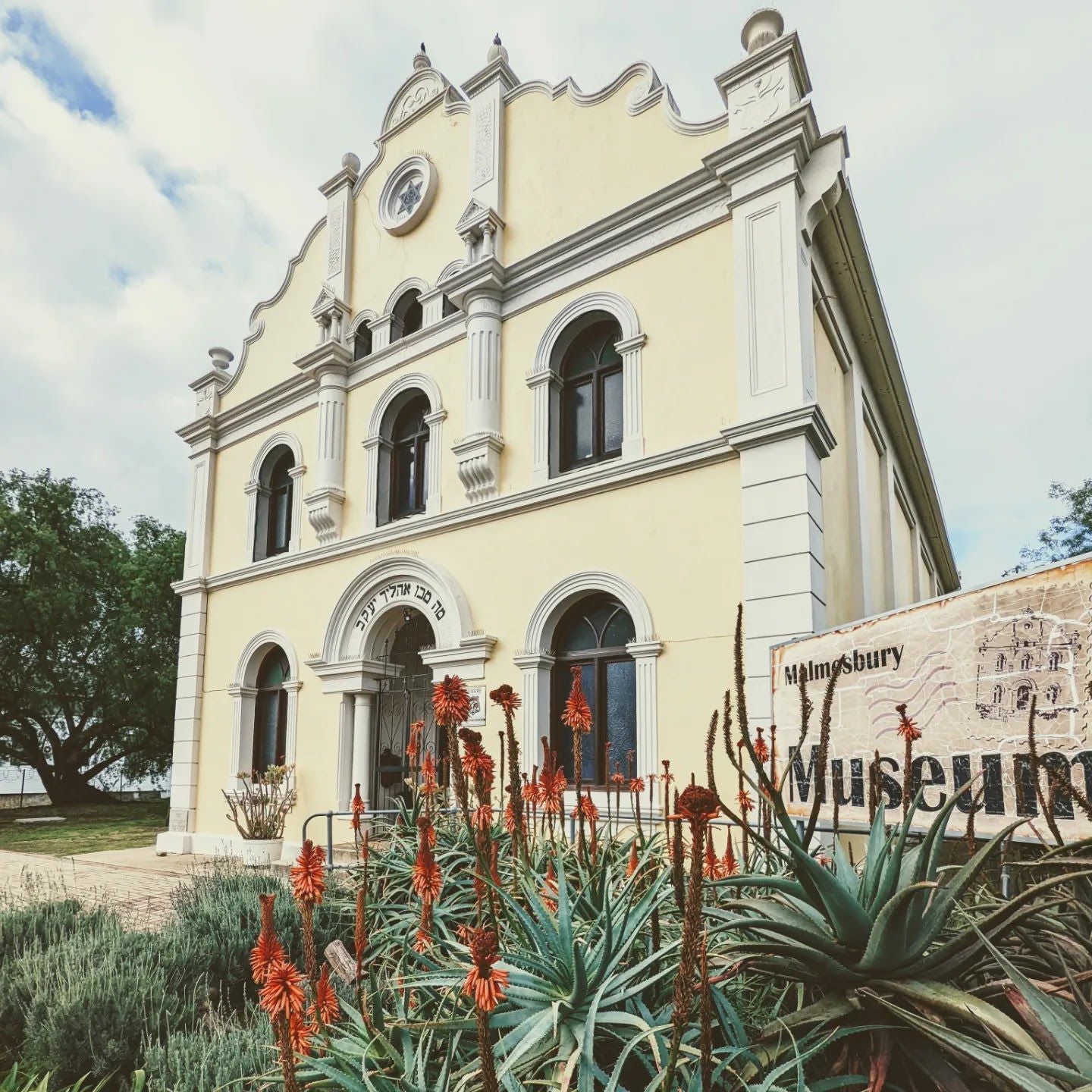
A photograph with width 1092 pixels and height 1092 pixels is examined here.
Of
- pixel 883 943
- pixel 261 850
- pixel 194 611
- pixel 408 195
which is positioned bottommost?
pixel 261 850

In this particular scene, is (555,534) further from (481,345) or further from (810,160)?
(810,160)

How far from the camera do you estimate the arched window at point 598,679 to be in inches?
360

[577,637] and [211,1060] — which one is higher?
[577,637]

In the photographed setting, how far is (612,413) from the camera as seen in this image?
10281 millimetres

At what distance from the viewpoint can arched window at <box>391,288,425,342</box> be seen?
42.5ft

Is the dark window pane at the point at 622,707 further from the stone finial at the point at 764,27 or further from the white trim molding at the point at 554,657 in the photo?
the stone finial at the point at 764,27

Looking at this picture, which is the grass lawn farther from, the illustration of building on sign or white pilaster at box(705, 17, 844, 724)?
the illustration of building on sign

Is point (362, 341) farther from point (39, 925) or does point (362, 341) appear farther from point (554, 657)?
point (39, 925)

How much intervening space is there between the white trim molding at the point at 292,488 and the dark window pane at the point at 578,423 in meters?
5.26

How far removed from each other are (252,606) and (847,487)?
9728mm

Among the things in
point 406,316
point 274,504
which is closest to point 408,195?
point 406,316

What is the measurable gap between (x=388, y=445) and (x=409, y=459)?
1.47ft

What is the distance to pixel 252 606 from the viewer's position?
14.1 meters

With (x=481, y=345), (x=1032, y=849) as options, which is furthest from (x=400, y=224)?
(x=1032, y=849)
